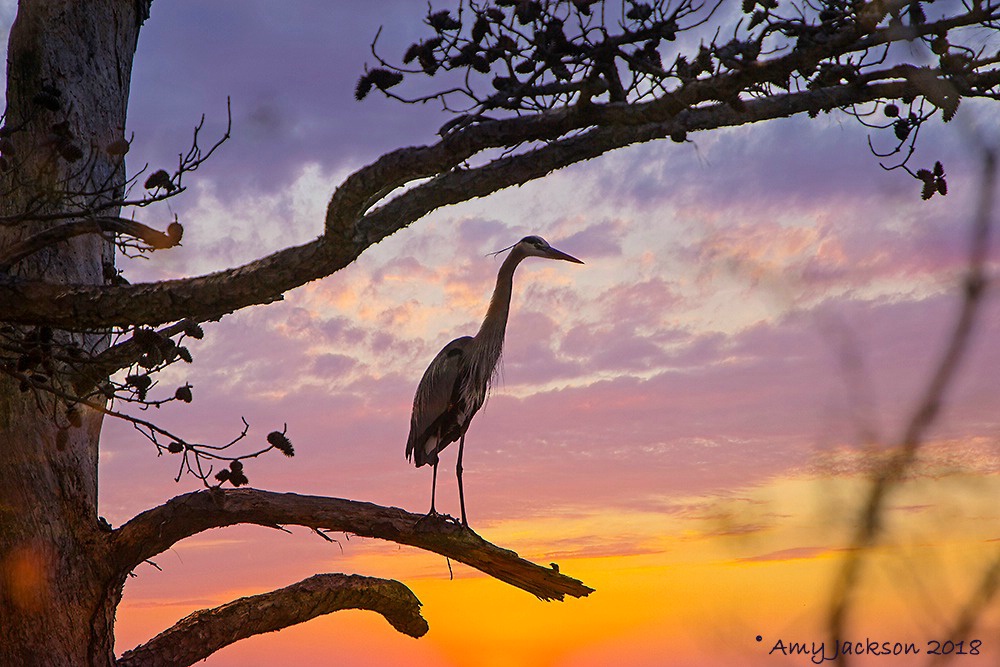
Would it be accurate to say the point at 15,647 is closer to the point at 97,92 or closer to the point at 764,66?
the point at 97,92

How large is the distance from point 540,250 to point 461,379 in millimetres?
1469

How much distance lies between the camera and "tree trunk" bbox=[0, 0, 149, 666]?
7062mm

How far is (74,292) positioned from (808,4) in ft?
14.2

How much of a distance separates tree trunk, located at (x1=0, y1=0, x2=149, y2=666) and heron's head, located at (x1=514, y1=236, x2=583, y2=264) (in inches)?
136

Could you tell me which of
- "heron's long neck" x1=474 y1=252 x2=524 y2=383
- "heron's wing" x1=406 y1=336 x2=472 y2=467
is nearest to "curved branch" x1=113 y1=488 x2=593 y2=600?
"heron's wing" x1=406 y1=336 x2=472 y2=467

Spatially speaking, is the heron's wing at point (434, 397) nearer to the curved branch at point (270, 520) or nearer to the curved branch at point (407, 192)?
the curved branch at point (270, 520)

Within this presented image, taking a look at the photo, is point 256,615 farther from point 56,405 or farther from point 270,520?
point 56,405

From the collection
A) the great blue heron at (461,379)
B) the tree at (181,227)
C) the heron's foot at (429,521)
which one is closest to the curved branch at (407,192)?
the tree at (181,227)

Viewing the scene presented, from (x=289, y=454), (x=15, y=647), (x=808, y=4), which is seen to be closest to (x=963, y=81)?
(x=808, y=4)

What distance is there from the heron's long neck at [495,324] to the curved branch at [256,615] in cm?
219

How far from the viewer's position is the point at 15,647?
7.02 m

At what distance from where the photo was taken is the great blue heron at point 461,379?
8.88 m

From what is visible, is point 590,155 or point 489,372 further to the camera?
point 489,372

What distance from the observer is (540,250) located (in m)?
8.77
